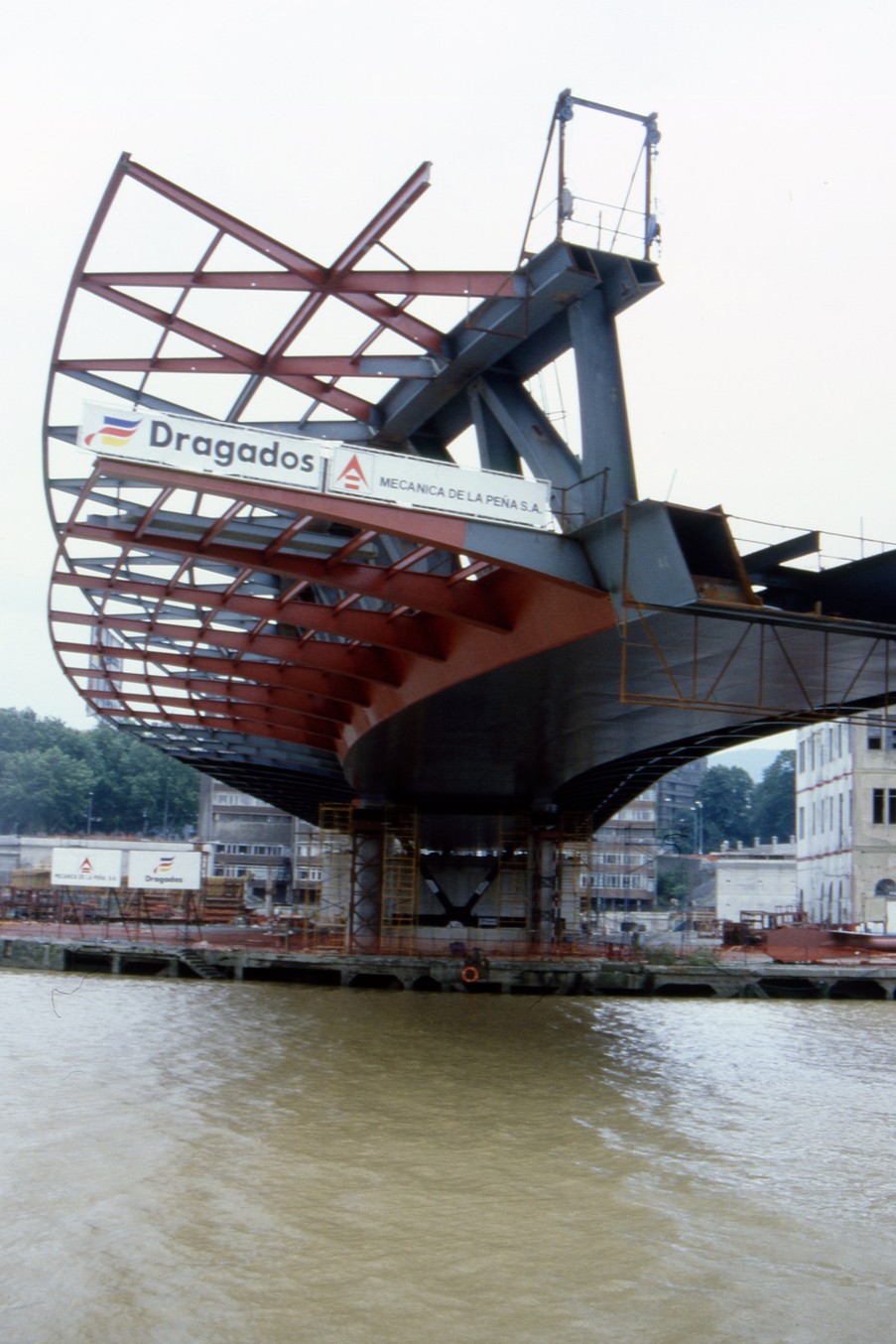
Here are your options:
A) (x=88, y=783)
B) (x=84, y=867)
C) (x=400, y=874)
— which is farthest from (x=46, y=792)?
(x=400, y=874)

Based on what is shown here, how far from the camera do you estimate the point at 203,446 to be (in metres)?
21.8

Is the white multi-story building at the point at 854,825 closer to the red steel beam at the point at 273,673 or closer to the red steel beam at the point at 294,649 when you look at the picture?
the red steel beam at the point at 273,673

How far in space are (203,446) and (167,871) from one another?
1524 inches

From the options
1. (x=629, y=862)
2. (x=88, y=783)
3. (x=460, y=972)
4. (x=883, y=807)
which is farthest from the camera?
(x=88, y=783)

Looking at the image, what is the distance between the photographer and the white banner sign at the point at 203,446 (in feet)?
70.5

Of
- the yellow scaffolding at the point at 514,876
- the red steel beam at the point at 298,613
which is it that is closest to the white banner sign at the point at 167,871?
the yellow scaffolding at the point at 514,876

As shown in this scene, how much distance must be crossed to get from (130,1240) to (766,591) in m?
16.1

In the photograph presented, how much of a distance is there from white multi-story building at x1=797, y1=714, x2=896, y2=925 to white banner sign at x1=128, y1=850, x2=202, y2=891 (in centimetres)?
3705

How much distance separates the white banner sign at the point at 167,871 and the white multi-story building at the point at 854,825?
3705 cm

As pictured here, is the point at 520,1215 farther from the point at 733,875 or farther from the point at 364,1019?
the point at 733,875

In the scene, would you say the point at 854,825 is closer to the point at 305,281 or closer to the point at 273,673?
the point at 273,673

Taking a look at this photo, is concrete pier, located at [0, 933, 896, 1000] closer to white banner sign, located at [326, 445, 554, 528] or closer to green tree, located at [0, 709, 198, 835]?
white banner sign, located at [326, 445, 554, 528]

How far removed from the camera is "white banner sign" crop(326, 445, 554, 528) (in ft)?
73.5

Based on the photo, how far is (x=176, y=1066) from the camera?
27.8 metres
